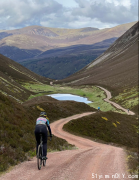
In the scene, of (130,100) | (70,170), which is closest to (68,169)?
(70,170)

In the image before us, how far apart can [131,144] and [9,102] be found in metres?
25.9

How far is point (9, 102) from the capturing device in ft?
82.1

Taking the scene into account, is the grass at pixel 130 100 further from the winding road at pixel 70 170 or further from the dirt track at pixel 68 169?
the winding road at pixel 70 170

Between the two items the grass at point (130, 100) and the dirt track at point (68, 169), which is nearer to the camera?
the dirt track at point (68, 169)

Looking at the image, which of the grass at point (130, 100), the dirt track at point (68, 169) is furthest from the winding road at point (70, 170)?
the grass at point (130, 100)

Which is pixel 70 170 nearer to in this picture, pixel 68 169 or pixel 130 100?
pixel 68 169

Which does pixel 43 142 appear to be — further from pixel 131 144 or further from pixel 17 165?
pixel 131 144

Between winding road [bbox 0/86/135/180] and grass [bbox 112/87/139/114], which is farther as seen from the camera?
grass [bbox 112/87/139/114]

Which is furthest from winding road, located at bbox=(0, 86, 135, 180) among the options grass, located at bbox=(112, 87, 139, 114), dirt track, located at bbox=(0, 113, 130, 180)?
grass, located at bbox=(112, 87, 139, 114)

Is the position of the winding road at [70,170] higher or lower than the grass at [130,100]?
lower

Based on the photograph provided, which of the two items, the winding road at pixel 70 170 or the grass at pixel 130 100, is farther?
the grass at pixel 130 100

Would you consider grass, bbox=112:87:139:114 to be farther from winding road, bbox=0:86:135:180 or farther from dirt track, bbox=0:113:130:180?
winding road, bbox=0:86:135:180

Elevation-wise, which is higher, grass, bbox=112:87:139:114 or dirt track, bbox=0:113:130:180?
grass, bbox=112:87:139:114

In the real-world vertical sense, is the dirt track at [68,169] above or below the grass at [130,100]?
below
